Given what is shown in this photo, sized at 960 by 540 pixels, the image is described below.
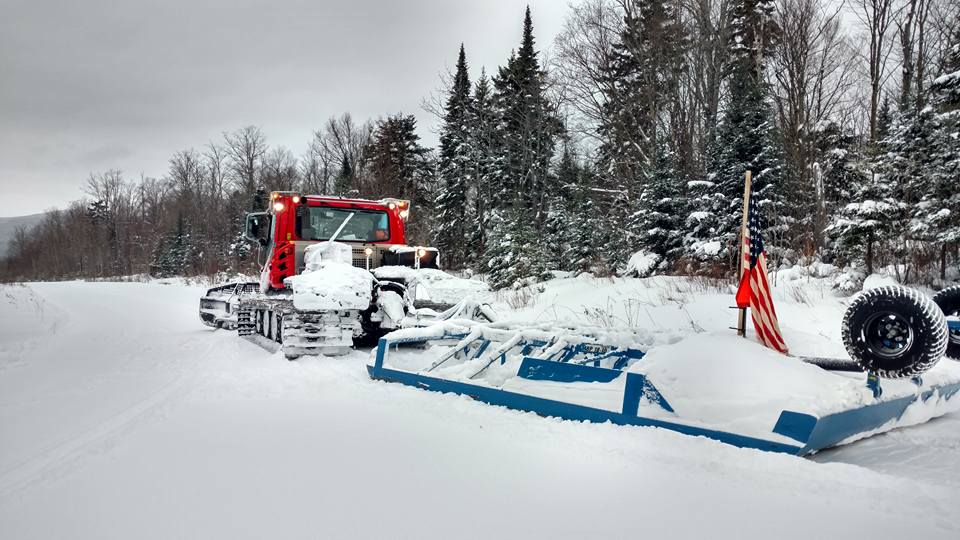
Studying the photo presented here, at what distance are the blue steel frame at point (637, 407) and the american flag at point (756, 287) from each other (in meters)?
0.98

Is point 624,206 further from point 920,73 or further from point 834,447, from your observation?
point 834,447

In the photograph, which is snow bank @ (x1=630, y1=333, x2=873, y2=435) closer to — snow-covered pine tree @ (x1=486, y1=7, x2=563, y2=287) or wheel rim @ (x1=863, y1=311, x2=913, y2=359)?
wheel rim @ (x1=863, y1=311, x2=913, y2=359)

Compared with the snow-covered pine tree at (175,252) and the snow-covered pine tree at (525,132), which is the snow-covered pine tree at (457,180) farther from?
the snow-covered pine tree at (175,252)

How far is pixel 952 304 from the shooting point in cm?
440

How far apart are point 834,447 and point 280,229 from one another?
746cm

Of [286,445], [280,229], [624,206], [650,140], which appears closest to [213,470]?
[286,445]

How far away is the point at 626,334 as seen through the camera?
4.76 metres

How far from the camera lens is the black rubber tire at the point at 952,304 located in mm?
4383

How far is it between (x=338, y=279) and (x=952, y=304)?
6.07 metres

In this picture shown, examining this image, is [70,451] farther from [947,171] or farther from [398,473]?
[947,171]

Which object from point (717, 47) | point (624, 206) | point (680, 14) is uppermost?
point (680, 14)

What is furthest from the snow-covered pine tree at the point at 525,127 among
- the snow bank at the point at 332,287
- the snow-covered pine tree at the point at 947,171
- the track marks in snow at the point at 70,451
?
the track marks in snow at the point at 70,451

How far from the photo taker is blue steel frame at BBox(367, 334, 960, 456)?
301 centimetres

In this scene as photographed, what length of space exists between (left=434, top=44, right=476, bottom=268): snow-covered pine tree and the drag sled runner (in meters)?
27.1
